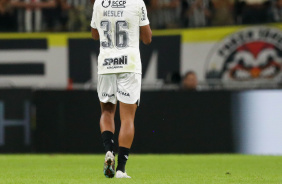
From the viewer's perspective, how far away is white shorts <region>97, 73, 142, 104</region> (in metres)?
8.59

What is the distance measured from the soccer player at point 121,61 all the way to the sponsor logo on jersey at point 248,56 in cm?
934

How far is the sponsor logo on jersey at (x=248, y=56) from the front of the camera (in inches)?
700

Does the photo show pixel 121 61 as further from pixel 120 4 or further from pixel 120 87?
pixel 120 4

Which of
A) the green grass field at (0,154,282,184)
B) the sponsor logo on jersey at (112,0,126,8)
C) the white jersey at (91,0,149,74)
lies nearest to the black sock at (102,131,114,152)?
the green grass field at (0,154,282,184)

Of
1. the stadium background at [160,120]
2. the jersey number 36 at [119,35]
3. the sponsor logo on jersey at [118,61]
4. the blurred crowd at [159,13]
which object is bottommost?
the stadium background at [160,120]

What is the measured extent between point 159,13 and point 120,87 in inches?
385

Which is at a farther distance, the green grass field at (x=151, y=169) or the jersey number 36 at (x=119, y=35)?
the jersey number 36 at (x=119, y=35)

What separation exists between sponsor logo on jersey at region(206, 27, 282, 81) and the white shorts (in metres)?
9.42

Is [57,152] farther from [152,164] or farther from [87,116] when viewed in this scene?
[152,164]

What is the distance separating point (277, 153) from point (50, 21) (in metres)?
6.85

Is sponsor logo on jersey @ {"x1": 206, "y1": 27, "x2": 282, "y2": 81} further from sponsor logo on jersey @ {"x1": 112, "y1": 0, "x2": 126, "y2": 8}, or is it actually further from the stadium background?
sponsor logo on jersey @ {"x1": 112, "y1": 0, "x2": 126, "y2": 8}

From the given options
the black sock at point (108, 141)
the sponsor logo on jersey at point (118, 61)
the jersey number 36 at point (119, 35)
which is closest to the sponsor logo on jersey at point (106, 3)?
the jersey number 36 at point (119, 35)

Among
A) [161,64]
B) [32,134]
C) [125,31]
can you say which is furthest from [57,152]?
[125,31]

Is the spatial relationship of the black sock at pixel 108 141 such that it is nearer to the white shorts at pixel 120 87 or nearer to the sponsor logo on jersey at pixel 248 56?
the white shorts at pixel 120 87
